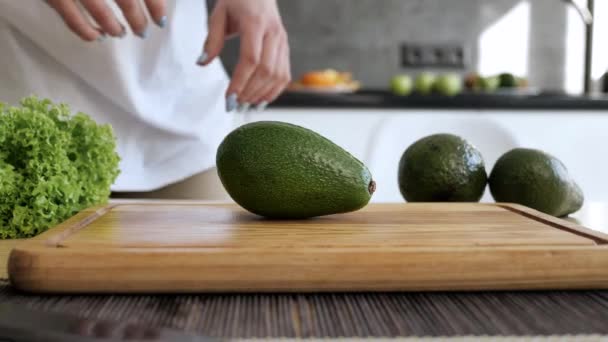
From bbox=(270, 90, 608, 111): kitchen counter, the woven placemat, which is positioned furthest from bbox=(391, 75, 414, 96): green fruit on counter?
the woven placemat

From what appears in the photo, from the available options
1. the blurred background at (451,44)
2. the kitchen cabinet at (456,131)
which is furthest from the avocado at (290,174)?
the blurred background at (451,44)

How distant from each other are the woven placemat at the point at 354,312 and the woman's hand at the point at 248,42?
0.52m

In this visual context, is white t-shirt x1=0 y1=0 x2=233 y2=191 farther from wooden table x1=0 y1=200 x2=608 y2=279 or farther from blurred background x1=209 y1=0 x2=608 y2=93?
Answer: blurred background x1=209 y1=0 x2=608 y2=93

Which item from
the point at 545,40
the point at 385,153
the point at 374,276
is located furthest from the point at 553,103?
the point at 374,276

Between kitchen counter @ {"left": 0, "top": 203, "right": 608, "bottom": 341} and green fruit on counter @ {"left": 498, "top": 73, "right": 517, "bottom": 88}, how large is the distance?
232 centimetres

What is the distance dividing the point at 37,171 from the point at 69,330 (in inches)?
14.0

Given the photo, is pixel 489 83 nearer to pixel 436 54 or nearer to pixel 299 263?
pixel 436 54

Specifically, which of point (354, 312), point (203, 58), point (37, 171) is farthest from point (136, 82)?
point (354, 312)

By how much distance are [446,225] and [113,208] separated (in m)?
0.38

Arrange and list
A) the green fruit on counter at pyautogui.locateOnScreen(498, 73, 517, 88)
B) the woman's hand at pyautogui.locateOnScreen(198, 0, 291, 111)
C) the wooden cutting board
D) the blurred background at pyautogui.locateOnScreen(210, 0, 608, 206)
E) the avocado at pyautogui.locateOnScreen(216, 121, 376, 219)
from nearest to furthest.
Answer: the wooden cutting board → the avocado at pyautogui.locateOnScreen(216, 121, 376, 219) → the woman's hand at pyautogui.locateOnScreen(198, 0, 291, 111) → the green fruit on counter at pyautogui.locateOnScreen(498, 73, 517, 88) → the blurred background at pyautogui.locateOnScreen(210, 0, 608, 206)

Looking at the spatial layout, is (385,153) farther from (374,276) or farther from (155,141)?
(374,276)

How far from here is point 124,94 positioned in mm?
1145

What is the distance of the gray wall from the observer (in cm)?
296

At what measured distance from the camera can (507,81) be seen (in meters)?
2.70
